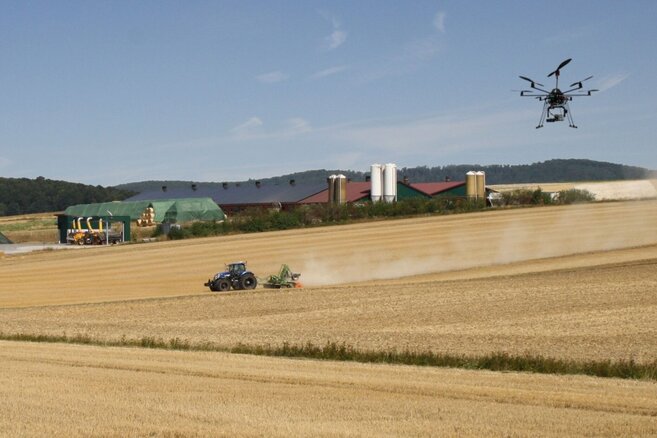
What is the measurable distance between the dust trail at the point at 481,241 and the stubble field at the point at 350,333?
0.31 meters

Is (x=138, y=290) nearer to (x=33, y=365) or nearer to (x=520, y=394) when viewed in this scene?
(x=33, y=365)

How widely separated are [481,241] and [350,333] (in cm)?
4601

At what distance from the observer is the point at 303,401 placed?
18547 millimetres

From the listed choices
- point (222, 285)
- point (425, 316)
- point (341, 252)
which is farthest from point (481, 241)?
point (425, 316)

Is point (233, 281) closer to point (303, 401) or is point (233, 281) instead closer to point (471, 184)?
point (303, 401)

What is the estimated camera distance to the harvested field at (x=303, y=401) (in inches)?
615

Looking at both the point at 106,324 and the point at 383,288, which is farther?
the point at 383,288

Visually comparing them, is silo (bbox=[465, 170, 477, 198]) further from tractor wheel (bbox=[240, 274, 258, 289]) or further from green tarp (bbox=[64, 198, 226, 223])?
tractor wheel (bbox=[240, 274, 258, 289])

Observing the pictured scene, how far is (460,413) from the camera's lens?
16.9m

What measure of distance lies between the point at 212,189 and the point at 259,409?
14635 centimetres

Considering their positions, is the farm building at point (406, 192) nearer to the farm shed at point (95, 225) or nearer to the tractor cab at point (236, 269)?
the farm shed at point (95, 225)

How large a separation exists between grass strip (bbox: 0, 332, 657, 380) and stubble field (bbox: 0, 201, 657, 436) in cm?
98

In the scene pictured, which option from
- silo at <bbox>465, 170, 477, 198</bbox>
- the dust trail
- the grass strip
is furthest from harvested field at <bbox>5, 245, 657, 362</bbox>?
silo at <bbox>465, 170, 477, 198</bbox>

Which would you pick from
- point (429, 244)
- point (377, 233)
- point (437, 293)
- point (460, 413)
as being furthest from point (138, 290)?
point (460, 413)
